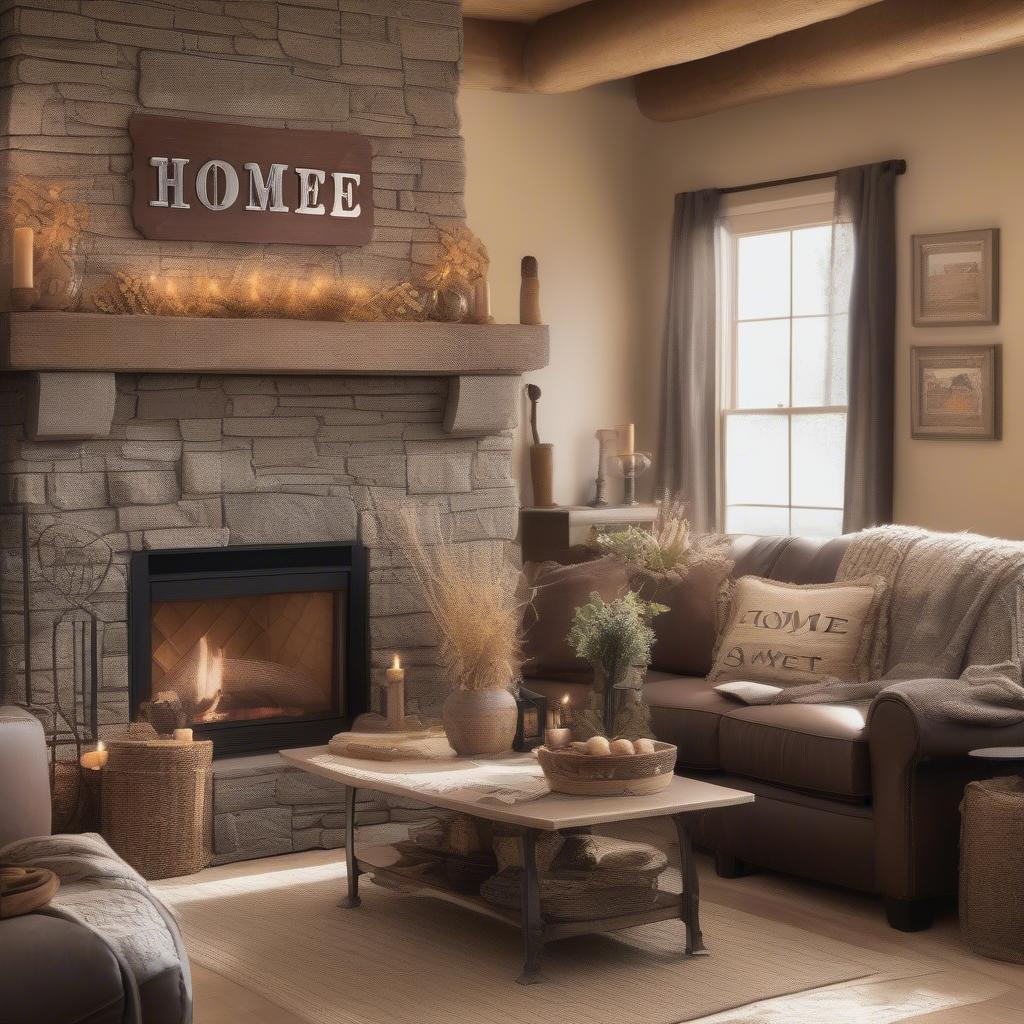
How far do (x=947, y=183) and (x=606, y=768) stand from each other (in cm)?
347

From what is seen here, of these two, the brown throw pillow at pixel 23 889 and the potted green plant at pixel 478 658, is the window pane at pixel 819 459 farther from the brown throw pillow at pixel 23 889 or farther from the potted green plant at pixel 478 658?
the brown throw pillow at pixel 23 889

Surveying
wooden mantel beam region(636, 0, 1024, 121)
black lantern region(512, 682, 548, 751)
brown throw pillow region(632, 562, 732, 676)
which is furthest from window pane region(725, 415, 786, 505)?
black lantern region(512, 682, 548, 751)

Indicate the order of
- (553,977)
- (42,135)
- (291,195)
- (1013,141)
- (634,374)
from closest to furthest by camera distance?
(553,977) < (42,135) < (291,195) < (1013,141) < (634,374)

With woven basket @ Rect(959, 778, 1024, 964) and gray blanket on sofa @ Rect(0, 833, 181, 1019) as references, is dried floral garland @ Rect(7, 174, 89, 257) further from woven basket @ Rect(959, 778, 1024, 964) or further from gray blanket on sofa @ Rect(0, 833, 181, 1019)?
woven basket @ Rect(959, 778, 1024, 964)

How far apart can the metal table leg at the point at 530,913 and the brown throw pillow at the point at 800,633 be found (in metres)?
1.49

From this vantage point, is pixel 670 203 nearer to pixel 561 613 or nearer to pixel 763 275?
pixel 763 275

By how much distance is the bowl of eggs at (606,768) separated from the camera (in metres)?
3.96

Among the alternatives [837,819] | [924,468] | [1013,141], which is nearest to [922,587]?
[837,819]

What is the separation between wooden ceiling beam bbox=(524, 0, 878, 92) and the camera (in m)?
5.67

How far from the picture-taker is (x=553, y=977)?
13.1 feet

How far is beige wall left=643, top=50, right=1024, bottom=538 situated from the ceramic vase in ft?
8.69

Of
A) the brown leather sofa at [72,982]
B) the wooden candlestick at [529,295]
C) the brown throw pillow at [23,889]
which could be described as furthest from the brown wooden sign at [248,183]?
the brown leather sofa at [72,982]

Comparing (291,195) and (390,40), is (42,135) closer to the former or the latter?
(291,195)

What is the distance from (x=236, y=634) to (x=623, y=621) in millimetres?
1681
